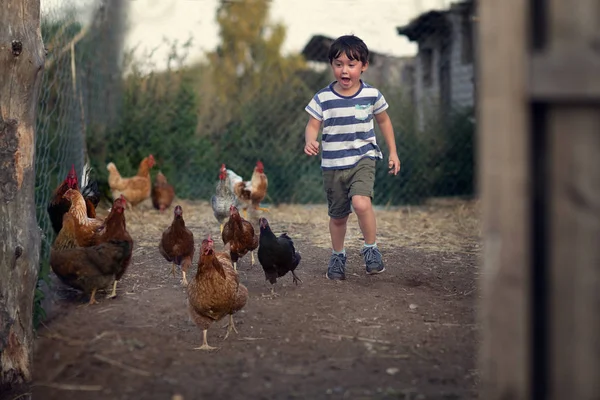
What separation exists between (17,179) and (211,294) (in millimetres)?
1139

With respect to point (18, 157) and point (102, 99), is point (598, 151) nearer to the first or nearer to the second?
point (18, 157)

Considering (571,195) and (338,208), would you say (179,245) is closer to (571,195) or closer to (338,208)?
(338,208)

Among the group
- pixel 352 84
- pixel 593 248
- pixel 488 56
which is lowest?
pixel 593 248

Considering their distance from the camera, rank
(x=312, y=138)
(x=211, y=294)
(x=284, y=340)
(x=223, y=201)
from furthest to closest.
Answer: (x=223, y=201), (x=312, y=138), (x=211, y=294), (x=284, y=340)

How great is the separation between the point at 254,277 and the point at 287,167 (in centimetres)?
419

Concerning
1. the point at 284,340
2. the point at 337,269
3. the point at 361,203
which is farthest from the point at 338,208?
the point at 284,340

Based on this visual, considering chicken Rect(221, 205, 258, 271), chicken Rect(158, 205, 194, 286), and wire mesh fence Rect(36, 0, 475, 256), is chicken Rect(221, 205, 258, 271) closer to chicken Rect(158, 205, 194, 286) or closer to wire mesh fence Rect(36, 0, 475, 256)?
chicken Rect(158, 205, 194, 286)

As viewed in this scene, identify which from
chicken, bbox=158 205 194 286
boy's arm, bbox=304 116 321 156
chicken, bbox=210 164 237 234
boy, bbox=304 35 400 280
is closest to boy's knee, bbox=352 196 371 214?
boy, bbox=304 35 400 280

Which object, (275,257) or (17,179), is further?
(275,257)

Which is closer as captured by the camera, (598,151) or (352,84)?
(598,151)

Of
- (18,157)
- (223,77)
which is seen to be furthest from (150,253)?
(223,77)

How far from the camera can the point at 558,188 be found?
174 centimetres

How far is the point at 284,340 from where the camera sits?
3.57 m

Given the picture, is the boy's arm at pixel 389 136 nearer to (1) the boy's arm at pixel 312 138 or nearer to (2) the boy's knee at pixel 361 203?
(2) the boy's knee at pixel 361 203
